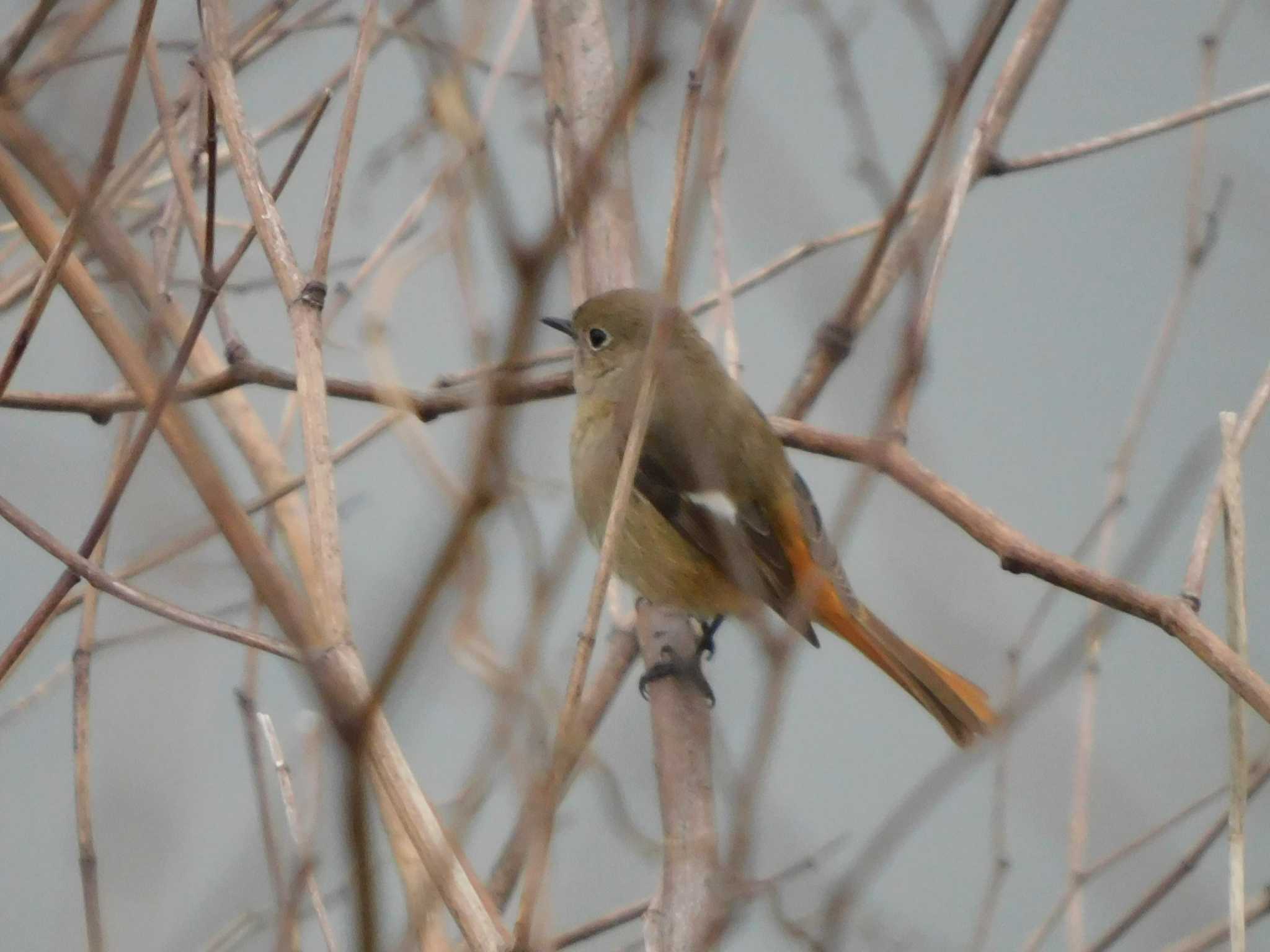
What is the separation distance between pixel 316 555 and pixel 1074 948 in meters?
1.53

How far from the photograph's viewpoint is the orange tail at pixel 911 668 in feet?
9.57

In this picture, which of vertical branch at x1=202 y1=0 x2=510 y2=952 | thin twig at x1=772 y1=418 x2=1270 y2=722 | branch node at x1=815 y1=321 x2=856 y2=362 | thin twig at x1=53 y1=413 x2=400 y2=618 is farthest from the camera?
thin twig at x1=53 y1=413 x2=400 y2=618

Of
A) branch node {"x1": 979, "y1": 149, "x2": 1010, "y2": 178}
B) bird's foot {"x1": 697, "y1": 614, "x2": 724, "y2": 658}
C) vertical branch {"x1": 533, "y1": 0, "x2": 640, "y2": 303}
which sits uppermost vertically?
vertical branch {"x1": 533, "y1": 0, "x2": 640, "y2": 303}

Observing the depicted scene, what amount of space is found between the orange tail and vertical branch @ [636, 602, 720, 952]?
1.02ft

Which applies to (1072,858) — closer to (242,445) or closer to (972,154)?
(972,154)

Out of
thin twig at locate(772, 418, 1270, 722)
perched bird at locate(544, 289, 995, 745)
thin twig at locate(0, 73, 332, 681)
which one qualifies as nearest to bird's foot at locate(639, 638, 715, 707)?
perched bird at locate(544, 289, 995, 745)

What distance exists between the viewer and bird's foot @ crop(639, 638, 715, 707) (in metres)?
2.73

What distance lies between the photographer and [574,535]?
40.3 inches

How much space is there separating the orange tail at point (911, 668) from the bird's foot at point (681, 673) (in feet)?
0.94

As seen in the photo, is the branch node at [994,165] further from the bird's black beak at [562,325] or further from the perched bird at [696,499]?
the bird's black beak at [562,325]

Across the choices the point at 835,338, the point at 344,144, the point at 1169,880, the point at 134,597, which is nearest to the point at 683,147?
the point at 835,338

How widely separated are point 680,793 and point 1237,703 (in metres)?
0.85

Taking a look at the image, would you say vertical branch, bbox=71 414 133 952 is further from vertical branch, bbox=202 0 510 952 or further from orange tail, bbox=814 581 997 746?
orange tail, bbox=814 581 997 746

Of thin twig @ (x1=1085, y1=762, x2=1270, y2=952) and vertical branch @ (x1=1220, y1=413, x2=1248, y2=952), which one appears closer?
vertical branch @ (x1=1220, y1=413, x2=1248, y2=952)
